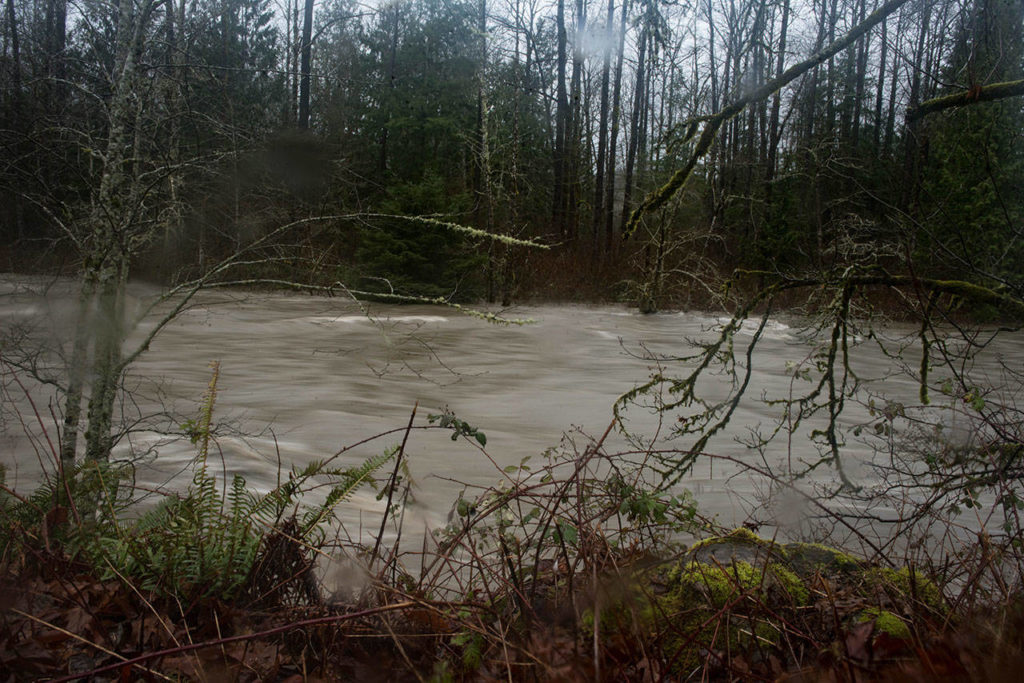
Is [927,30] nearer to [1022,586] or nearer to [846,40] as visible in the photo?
[846,40]

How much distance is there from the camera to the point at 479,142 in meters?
25.9

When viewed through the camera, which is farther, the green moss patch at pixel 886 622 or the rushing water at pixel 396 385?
the rushing water at pixel 396 385

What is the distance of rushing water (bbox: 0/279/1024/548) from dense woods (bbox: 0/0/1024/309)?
0.90 m

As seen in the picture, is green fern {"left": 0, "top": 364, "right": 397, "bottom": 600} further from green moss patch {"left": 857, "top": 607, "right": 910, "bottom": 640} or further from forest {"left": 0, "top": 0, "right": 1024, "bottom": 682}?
green moss patch {"left": 857, "top": 607, "right": 910, "bottom": 640}

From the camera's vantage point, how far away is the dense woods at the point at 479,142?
16.7 ft

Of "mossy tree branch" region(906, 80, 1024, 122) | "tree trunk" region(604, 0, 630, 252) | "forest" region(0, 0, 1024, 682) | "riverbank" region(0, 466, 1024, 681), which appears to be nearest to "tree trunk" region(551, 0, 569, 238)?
"tree trunk" region(604, 0, 630, 252)

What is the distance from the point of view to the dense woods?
509 cm

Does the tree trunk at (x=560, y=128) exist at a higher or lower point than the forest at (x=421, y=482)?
higher

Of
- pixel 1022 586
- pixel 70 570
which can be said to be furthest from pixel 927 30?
pixel 70 570

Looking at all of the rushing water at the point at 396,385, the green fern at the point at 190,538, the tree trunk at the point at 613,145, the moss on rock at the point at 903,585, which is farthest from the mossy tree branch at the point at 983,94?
the tree trunk at the point at 613,145

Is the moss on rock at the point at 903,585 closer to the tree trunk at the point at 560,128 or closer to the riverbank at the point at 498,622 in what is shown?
the riverbank at the point at 498,622

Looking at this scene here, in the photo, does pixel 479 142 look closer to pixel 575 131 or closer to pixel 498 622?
pixel 575 131

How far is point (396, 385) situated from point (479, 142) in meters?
14.4

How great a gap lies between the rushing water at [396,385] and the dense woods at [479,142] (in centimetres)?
90
